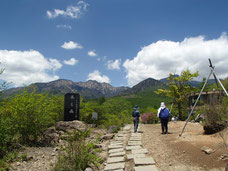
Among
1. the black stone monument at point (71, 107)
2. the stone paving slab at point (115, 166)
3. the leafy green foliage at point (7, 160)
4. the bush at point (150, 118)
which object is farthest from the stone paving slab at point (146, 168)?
the bush at point (150, 118)

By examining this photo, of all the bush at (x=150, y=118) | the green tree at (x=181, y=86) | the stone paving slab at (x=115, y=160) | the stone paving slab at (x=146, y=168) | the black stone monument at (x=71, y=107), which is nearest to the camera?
the stone paving slab at (x=146, y=168)

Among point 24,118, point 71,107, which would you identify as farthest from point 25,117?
point 71,107

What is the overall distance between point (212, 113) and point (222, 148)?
6.73 feet

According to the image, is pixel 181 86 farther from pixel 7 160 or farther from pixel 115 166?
pixel 7 160

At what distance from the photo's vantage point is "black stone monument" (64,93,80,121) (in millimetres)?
11016

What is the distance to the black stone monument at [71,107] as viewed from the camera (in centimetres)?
1102

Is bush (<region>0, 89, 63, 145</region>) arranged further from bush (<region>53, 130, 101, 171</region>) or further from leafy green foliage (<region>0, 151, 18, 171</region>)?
bush (<region>53, 130, 101, 171</region>)

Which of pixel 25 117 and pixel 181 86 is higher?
pixel 181 86

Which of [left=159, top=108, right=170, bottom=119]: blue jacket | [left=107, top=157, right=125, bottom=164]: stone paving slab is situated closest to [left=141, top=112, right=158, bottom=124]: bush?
[left=159, top=108, right=170, bottom=119]: blue jacket

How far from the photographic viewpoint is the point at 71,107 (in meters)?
11.1

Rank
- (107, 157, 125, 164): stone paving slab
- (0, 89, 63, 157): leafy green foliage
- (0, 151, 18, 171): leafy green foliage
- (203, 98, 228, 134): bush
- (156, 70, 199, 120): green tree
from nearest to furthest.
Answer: (0, 151, 18, 171): leafy green foliage → (107, 157, 125, 164): stone paving slab → (203, 98, 228, 134): bush → (0, 89, 63, 157): leafy green foliage → (156, 70, 199, 120): green tree

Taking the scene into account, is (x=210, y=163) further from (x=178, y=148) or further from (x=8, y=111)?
(x=8, y=111)

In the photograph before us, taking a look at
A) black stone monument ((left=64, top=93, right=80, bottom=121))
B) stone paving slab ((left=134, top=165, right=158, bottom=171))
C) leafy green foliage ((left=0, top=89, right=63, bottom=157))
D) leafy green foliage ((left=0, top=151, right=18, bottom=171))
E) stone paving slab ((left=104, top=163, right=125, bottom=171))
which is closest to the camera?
stone paving slab ((left=134, top=165, right=158, bottom=171))

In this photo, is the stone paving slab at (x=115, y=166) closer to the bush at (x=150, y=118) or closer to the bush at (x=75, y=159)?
the bush at (x=75, y=159)
